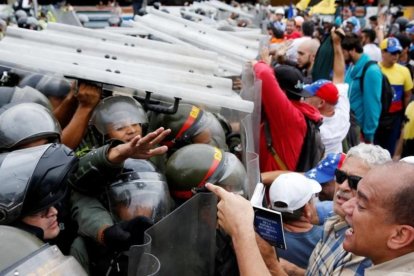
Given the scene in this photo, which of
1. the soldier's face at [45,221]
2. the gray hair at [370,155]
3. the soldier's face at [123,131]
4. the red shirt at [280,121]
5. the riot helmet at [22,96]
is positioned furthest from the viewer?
the red shirt at [280,121]

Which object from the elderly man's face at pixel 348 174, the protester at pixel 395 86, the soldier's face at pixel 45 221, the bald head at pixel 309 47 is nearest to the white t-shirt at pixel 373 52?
the protester at pixel 395 86

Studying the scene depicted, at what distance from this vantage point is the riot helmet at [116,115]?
8.87ft

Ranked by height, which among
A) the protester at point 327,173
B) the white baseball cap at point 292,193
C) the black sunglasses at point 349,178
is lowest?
the protester at point 327,173

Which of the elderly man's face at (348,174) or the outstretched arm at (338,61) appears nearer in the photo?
the elderly man's face at (348,174)

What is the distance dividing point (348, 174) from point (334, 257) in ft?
1.39

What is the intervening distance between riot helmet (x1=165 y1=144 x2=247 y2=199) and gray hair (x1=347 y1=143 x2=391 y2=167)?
1.73 ft

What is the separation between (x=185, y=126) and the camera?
2.98m

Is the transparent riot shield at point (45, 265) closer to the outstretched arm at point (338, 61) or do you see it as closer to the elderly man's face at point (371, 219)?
the elderly man's face at point (371, 219)

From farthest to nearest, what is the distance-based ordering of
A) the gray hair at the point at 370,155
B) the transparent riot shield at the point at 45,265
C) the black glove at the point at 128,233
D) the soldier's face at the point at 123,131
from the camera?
the soldier's face at the point at 123,131
the gray hair at the point at 370,155
the black glove at the point at 128,233
the transparent riot shield at the point at 45,265

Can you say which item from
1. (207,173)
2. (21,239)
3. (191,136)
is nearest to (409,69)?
(191,136)

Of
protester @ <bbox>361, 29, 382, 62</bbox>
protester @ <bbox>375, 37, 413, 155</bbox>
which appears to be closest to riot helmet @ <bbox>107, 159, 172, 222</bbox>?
protester @ <bbox>375, 37, 413, 155</bbox>

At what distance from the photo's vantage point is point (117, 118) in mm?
2705

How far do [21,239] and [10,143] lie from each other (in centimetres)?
88

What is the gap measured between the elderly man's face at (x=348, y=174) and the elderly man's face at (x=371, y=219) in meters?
0.53
